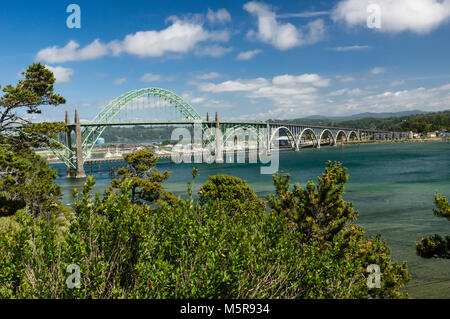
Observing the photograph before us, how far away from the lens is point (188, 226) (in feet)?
26.1

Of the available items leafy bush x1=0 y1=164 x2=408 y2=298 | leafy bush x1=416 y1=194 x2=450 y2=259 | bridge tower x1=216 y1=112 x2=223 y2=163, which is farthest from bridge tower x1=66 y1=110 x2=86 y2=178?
leafy bush x1=416 y1=194 x2=450 y2=259

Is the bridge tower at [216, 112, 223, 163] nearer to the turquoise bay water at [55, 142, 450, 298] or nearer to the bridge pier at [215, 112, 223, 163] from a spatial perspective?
the bridge pier at [215, 112, 223, 163]

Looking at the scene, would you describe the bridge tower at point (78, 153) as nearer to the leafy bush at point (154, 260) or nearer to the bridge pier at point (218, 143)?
the bridge pier at point (218, 143)

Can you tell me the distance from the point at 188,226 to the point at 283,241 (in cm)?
214

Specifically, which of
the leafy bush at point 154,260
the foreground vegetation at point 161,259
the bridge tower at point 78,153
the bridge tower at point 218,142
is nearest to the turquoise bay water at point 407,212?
the foreground vegetation at point 161,259

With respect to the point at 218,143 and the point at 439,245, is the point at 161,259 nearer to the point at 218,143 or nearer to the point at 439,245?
the point at 439,245

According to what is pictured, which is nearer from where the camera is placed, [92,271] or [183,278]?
[92,271]

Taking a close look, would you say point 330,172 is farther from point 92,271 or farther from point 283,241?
point 92,271

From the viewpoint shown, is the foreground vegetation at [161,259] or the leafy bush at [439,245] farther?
the leafy bush at [439,245]

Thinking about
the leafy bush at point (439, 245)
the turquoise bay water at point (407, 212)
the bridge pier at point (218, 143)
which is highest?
the bridge pier at point (218, 143)

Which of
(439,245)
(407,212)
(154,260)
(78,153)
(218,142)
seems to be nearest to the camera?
(154,260)

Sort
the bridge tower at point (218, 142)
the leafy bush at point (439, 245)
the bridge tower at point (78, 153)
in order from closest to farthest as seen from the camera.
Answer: the leafy bush at point (439, 245), the bridge tower at point (78, 153), the bridge tower at point (218, 142)

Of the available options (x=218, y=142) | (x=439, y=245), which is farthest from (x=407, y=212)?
(x=218, y=142)
